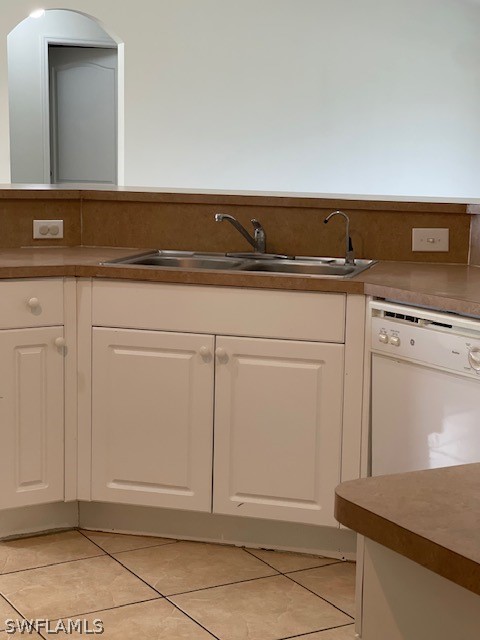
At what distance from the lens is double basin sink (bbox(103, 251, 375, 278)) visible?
3.11 m

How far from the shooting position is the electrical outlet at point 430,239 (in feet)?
10.5

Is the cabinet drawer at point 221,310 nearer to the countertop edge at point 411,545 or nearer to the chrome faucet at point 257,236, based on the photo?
the chrome faucet at point 257,236

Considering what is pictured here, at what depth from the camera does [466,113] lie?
767cm

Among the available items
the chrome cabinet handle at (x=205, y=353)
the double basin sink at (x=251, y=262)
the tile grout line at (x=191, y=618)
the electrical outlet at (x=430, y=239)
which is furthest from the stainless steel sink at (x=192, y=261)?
the tile grout line at (x=191, y=618)

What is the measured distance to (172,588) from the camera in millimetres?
2660

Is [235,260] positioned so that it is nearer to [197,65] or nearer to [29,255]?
[29,255]

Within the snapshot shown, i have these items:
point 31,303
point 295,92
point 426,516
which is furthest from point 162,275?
point 295,92

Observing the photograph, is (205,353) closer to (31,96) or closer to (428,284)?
(428,284)

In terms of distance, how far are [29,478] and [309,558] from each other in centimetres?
90

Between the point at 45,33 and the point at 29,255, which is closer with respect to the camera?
the point at 29,255

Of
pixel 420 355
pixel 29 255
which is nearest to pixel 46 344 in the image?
pixel 29 255

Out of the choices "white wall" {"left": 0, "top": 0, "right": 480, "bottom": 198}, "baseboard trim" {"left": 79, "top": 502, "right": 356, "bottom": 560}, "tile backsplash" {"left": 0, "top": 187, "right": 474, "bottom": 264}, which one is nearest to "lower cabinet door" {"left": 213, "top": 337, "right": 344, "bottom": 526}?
"baseboard trim" {"left": 79, "top": 502, "right": 356, "bottom": 560}

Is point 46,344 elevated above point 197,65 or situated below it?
below

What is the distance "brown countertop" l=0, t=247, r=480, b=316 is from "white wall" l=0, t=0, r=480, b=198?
4060mm
